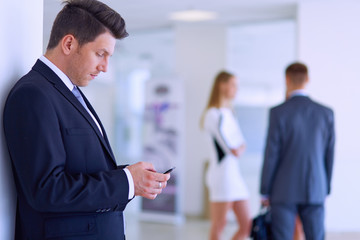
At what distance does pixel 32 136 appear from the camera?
1.43 meters

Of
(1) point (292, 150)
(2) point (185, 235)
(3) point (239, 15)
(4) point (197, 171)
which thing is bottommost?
(2) point (185, 235)

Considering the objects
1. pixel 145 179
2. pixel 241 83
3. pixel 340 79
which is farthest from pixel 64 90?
pixel 241 83

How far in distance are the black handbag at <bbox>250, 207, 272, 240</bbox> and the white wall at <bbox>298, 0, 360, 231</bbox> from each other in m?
2.96

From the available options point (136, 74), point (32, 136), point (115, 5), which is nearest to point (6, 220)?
point (32, 136)

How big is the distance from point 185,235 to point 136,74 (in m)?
6.76

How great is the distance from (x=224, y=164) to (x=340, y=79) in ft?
9.29

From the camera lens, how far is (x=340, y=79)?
21.6ft

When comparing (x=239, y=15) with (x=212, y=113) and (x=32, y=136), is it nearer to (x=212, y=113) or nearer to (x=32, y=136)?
(x=212, y=113)

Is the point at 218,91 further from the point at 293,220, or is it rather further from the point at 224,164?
the point at 293,220

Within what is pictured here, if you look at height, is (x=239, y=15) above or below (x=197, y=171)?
above

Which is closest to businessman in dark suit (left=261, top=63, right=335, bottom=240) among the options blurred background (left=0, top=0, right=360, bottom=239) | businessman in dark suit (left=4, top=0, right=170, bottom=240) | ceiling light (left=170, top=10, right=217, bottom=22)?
businessman in dark suit (left=4, top=0, right=170, bottom=240)

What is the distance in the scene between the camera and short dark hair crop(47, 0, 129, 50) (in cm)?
161

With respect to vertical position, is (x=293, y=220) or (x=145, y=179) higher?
(x=145, y=179)

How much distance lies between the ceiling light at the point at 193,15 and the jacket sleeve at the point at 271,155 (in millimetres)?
3510
